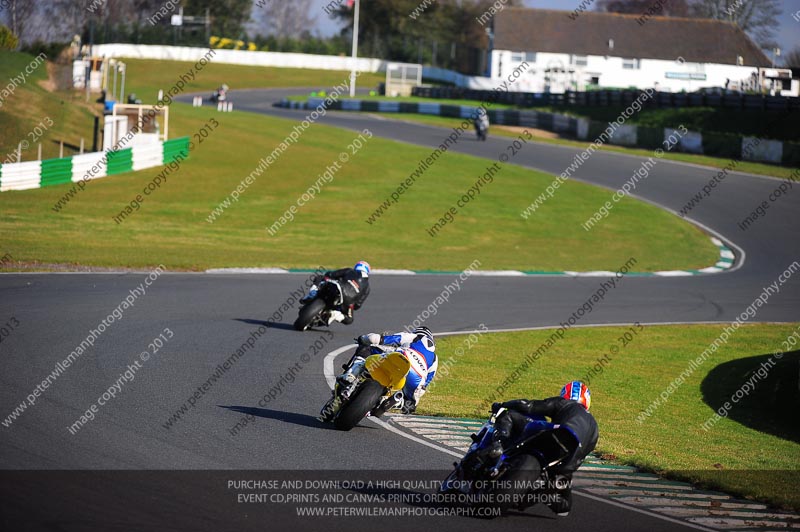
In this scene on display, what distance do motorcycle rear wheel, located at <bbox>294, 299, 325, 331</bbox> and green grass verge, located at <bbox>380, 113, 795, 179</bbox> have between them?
3128cm

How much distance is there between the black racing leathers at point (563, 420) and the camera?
7707 millimetres

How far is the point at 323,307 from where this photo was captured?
52.9ft

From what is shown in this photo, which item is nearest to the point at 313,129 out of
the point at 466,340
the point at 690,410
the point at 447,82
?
the point at 466,340

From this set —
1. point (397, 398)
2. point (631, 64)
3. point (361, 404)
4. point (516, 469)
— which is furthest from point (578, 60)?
point (516, 469)

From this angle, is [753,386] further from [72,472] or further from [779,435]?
[72,472]

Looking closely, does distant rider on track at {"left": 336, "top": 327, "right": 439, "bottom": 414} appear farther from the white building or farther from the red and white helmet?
the white building

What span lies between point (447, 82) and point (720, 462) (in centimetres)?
9302

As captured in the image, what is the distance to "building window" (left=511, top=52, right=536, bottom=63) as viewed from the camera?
289ft

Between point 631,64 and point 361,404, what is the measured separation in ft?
276

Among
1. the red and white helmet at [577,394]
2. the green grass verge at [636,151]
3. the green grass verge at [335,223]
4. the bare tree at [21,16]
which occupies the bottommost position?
the green grass verge at [335,223]

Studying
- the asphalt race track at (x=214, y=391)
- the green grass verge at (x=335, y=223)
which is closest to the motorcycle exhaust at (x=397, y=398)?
the asphalt race track at (x=214, y=391)

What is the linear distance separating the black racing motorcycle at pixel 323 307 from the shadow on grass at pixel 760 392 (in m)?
6.21

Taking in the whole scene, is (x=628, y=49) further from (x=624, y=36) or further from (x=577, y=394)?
(x=577, y=394)

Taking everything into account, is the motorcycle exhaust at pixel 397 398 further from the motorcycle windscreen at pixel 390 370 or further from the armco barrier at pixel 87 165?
the armco barrier at pixel 87 165
